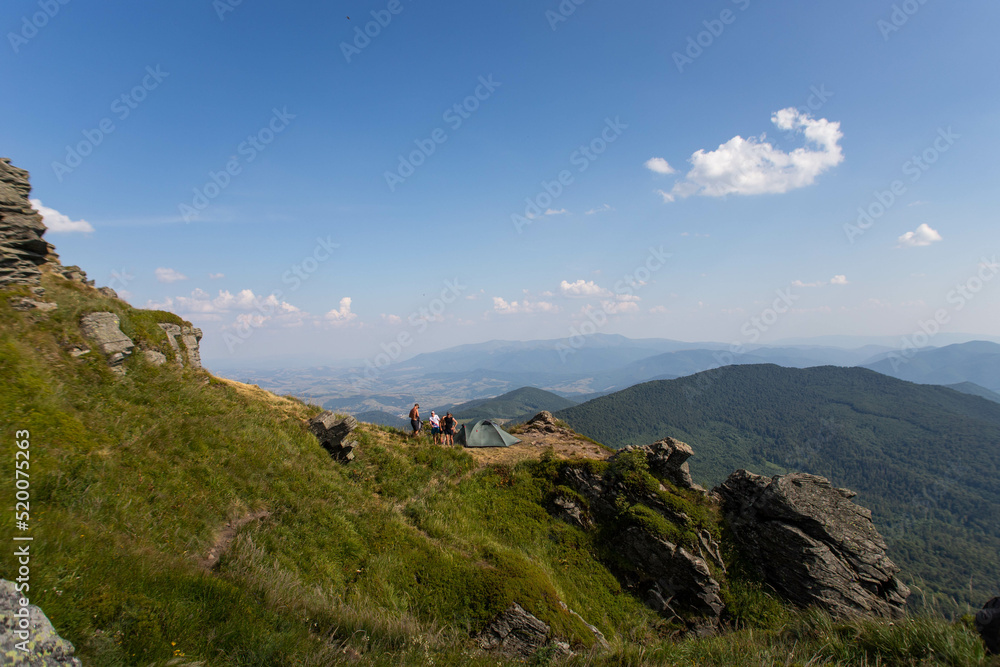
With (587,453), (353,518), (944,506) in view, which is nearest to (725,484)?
(587,453)

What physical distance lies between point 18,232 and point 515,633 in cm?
2440

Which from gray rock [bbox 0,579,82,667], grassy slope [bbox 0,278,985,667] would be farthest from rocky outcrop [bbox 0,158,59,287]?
gray rock [bbox 0,579,82,667]

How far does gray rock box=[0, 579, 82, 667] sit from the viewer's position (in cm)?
320

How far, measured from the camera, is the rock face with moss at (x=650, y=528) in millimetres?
15234

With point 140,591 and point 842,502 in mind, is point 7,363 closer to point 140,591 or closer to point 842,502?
point 140,591

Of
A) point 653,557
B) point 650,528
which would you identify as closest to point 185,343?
point 650,528

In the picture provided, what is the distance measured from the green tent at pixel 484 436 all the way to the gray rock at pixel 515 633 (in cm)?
1442

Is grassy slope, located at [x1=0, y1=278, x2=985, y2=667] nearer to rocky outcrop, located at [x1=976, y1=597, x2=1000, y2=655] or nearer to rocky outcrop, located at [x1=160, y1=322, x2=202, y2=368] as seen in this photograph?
rocky outcrop, located at [x1=160, y1=322, x2=202, y2=368]

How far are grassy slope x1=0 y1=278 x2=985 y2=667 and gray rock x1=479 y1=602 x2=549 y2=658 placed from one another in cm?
42

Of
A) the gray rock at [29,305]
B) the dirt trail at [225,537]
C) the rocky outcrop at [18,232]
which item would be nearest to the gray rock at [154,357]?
the gray rock at [29,305]

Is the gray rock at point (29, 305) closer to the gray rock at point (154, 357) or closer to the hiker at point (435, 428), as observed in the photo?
the gray rock at point (154, 357)

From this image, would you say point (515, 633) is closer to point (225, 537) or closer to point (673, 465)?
point (225, 537)

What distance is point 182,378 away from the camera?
15891mm

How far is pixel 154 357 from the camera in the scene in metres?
15.9
